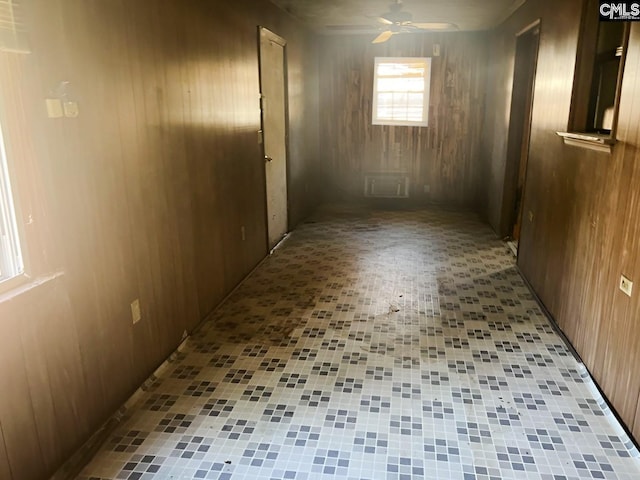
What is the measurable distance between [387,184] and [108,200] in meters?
5.55

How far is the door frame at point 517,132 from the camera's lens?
15.8 ft

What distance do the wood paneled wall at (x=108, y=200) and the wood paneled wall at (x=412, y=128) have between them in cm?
366

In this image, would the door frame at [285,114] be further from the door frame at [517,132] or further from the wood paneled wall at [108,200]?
the door frame at [517,132]

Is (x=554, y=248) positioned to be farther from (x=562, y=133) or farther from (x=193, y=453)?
(x=193, y=453)

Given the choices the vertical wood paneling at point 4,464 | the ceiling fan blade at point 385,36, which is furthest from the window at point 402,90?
the vertical wood paneling at point 4,464

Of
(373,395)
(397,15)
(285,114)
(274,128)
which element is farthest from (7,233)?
(397,15)

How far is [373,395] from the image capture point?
2430 millimetres

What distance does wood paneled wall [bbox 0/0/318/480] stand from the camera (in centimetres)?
171

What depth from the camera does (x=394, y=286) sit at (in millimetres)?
3936

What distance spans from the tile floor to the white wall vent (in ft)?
11.2

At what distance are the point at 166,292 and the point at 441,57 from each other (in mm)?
5600

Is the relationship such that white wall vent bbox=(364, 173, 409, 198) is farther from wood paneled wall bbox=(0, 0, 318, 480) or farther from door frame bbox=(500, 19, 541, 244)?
wood paneled wall bbox=(0, 0, 318, 480)

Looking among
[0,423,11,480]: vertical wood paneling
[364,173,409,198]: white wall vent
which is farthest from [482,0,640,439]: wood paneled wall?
[364,173,409,198]: white wall vent

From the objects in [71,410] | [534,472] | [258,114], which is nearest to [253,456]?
[71,410]
